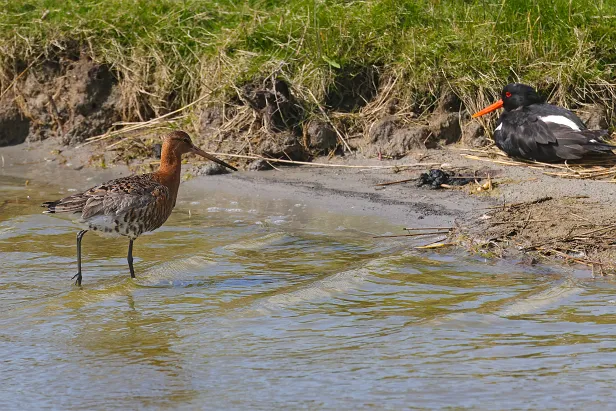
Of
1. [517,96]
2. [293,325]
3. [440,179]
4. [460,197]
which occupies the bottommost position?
[293,325]

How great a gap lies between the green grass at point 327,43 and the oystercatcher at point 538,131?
0.38 metres

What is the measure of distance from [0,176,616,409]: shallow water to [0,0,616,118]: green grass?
212cm

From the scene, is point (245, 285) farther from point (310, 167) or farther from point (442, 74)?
point (442, 74)

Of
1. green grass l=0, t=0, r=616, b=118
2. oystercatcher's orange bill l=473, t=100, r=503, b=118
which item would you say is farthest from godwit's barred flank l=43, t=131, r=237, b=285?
oystercatcher's orange bill l=473, t=100, r=503, b=118

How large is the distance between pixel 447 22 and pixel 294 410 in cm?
610

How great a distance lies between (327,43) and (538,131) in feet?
7.42

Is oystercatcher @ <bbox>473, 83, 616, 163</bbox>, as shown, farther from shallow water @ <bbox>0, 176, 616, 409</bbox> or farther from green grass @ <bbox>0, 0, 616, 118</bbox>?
shallow water @ <bbox>0, 176, 616, 409</bbox>

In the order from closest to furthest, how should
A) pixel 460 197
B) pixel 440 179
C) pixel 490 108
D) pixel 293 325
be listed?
1. pixel 293 325
2. pixel 460 197
3. pixel 440 179
4. pixel 490 108

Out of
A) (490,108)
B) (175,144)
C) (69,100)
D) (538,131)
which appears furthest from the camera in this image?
(69,100)

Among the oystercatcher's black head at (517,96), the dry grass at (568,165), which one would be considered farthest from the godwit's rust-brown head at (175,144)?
the oystercatcher's black head at (517,96)

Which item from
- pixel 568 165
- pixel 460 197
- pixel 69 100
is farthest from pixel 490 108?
pixel 69 100

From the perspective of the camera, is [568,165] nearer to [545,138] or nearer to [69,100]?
[545,138]

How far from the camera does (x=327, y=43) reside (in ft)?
32.3

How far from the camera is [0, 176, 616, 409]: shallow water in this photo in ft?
16.1
